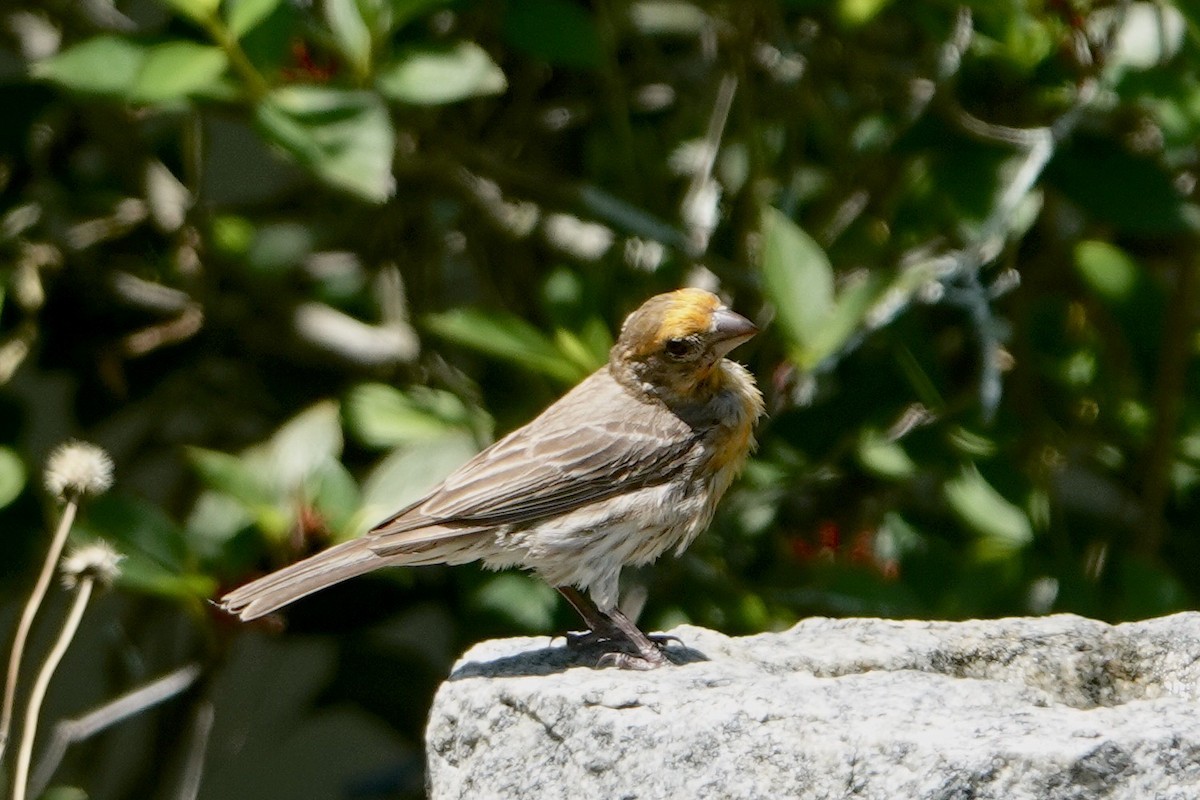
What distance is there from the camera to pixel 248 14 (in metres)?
3.87

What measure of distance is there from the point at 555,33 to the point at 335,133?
2.10 ft

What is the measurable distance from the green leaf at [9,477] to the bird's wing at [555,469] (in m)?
0.92

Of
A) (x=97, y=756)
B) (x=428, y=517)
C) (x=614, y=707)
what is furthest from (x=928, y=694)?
(x=97, y=756)

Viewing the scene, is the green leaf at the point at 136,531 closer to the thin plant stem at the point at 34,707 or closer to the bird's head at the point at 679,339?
the thin plant stem at the point at 34,707

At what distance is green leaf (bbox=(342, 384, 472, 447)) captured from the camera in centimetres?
443

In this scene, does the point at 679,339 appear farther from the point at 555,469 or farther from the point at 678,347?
the point at 555,469

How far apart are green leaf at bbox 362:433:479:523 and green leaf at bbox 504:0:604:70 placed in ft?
3.11

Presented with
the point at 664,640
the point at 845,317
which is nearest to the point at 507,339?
the point at 845,317

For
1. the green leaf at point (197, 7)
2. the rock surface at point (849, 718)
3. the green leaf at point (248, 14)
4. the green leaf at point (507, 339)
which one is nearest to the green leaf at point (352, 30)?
the green leaf at point (248, 14)

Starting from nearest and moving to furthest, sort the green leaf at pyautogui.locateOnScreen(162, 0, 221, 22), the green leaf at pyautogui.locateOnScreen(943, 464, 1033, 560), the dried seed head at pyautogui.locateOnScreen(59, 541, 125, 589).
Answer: the dried seed head at pyautogui.locateOnScreen(59, 541, 125, 589)
the green leaf at pyautogui.locateOnScreen(162, 0, 221, 22)
the green leaf at pyautogui.locateOnScreen(943, 464, 1033, 560)

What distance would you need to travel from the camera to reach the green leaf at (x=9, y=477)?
13.6 ft

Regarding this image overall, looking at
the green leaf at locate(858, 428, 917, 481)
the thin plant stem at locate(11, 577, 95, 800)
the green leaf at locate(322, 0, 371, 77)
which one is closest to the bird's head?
the green leaf at locate(858, 428, 917, 481)

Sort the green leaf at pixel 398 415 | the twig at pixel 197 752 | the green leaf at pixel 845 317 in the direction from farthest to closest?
the twig at pixel 197 752
the green leaf at pixel 398 415
the green leaf at pixel 845 317

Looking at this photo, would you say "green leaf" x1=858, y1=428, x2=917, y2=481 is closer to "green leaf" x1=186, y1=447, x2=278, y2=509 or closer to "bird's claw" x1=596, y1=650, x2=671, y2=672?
"bird's claw" x1=596, y1=650, x2=671, y2=672
